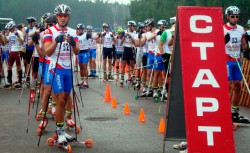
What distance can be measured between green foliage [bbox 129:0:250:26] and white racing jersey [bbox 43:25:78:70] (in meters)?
39.5

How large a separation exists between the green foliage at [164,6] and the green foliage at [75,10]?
9987 millimetres

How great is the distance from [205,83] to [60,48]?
10.2 ft

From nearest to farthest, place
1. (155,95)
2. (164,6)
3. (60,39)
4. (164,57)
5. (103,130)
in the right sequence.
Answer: (60,39) → (103,130) → (164,57) → (155,95) → (164,6)

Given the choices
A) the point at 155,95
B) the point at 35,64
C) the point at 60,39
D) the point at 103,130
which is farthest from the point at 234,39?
the point at 35,64

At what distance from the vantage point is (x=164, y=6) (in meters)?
84.2

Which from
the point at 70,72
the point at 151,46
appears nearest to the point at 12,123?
the point at 70,72

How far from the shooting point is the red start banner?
568cm

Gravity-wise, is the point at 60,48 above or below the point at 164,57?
above

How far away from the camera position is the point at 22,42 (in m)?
16.5

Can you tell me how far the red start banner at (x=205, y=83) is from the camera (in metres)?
5.68

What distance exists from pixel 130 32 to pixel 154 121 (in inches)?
346

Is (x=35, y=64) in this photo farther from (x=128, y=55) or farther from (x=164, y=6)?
(x=164, y=6)

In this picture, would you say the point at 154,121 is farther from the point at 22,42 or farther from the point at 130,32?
the point at 130,32

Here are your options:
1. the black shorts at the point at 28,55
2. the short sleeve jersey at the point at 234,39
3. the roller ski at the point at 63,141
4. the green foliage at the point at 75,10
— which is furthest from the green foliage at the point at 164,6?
the roller ski at the point at 63,141
